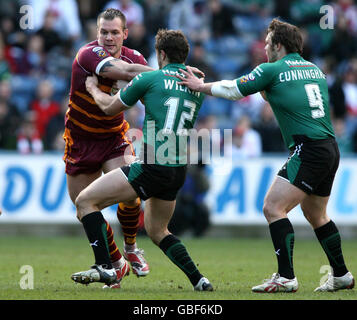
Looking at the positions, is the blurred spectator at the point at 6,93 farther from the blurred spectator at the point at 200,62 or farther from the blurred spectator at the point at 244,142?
the blurred spectator at the point at 244,142

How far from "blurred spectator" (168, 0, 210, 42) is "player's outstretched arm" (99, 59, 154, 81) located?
9.68 meters

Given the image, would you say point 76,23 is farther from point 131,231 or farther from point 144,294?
point 144,294

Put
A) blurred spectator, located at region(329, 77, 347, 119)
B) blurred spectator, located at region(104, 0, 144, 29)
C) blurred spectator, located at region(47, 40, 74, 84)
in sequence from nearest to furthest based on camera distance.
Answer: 1. blurred spectator, located at region(329, 77, 347, 119)
2. blurred spectator, located at region(47, 40, 74, 84)
3. blurred spectator, located at region(104, 0, 144, 29)

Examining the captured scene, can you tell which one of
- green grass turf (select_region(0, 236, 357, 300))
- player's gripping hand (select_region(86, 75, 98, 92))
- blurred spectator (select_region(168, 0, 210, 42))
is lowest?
green grass turf (select_region(0, 236, 357, 300))

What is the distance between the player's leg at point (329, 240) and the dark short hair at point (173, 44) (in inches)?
74.4

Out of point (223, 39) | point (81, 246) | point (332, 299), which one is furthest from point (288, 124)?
point (223, 39)

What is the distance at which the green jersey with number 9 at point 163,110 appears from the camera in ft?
24.1

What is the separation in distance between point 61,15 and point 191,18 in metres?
2.94

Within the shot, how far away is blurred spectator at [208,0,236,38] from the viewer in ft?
60.3

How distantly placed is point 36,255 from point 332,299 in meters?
5.74

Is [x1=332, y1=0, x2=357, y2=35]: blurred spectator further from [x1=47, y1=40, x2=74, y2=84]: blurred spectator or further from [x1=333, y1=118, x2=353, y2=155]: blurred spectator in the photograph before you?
[x1=47, y1=40, x2=74, y2=84]: blurred spectator

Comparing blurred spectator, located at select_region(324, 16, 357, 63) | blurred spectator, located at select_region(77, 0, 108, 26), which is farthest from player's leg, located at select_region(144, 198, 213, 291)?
blurred spectator, located at select_region(77, 0, 108, 26)

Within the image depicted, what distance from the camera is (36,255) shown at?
38.3 feet

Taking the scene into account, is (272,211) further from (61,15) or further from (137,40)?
(61,15)
